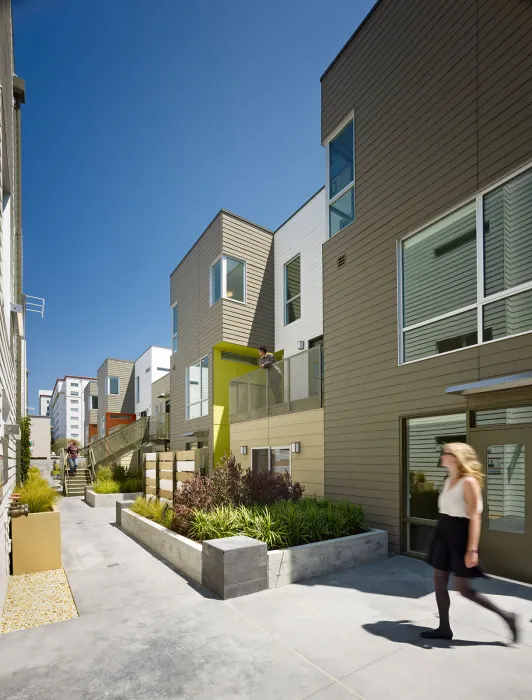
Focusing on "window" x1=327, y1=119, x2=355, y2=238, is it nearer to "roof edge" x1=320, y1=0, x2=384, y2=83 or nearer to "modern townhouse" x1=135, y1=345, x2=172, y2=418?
"roof edge" x1=320, y1=0, x2=384, y2=83

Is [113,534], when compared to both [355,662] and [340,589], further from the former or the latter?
[355,662]

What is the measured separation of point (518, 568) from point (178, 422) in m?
12.4

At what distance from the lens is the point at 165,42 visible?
24.2ft

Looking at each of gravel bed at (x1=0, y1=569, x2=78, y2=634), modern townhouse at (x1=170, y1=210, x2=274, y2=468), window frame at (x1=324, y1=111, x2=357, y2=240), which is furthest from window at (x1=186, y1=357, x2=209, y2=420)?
gravel bed at (x1=0, y1=569, x2=78, y2=634)

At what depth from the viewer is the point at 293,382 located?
10500 mm

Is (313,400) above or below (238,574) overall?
above

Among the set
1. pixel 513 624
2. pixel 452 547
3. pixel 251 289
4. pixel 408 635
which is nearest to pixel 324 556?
pixel 408 635

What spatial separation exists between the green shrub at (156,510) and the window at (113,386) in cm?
2285

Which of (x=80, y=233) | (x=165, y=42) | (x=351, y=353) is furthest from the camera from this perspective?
(x=80, y=233)

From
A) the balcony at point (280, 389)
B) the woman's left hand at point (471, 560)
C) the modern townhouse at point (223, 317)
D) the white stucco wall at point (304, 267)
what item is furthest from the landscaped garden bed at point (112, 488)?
the woman's left hand at point (471, 560)

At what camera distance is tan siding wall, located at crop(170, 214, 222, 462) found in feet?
45.2

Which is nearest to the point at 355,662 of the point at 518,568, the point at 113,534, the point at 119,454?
the point at 518,568

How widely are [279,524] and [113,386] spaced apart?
27521 millimetres

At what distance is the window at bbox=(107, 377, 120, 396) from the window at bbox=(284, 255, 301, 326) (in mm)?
21022
